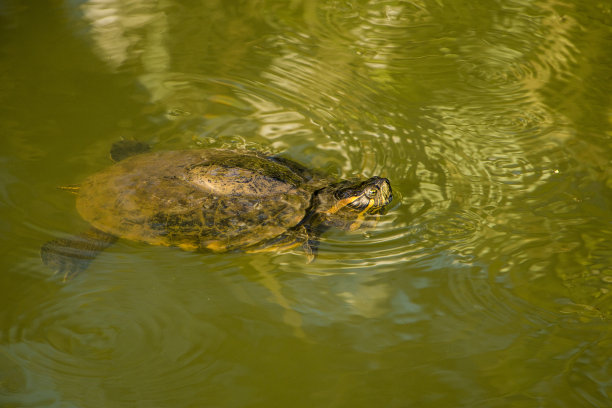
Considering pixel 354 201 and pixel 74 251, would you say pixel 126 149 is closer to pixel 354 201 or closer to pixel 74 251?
pixel 74 251

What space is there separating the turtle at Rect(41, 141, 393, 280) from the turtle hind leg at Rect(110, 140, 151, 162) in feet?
0.98

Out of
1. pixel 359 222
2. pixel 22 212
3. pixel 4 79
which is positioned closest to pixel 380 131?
pixel 359 222

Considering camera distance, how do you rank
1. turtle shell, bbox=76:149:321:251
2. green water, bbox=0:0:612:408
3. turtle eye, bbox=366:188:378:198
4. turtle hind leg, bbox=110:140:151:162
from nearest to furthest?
green water, bbox=0:0:612:408, turtle shell, bbox=76:149:321:251, turtle eye, bbox=366:188:378:198, turtle hind leg, bbox=110:140:151:162

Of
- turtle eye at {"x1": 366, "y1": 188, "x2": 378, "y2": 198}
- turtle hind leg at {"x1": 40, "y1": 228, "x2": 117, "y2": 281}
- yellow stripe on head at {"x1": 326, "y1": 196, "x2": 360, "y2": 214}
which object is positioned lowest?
turtle hind leg at {"x1": 40, "y1": 228, "x2": 117, "y2": 281}

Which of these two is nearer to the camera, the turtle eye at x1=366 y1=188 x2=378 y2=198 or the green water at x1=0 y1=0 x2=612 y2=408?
the green water at x1=0 y1=0 x2=612 y2=408

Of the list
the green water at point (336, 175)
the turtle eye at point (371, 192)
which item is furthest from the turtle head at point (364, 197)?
the green water at point (336, 175)

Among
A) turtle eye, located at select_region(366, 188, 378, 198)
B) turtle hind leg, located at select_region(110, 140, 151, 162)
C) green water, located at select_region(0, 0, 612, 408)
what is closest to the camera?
green water, located at select_region(0, 0, 612, 408)

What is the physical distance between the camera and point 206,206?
2377 millimetres

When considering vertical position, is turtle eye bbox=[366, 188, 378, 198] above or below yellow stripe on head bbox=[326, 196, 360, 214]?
above

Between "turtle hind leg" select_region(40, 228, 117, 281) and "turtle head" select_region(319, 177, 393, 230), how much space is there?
119cm

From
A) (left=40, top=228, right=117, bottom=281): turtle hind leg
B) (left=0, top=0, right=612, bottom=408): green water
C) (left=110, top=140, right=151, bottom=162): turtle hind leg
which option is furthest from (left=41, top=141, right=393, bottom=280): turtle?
(left=110, top=140, right=151, bottom=162): turtle hind leg

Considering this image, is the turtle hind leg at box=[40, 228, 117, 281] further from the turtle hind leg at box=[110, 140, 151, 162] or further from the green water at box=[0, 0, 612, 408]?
the turtle hind leg at box=[110, 140, 151, 162]

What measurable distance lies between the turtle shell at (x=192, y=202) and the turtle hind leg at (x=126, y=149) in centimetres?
37

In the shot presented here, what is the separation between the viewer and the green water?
6.96ft
